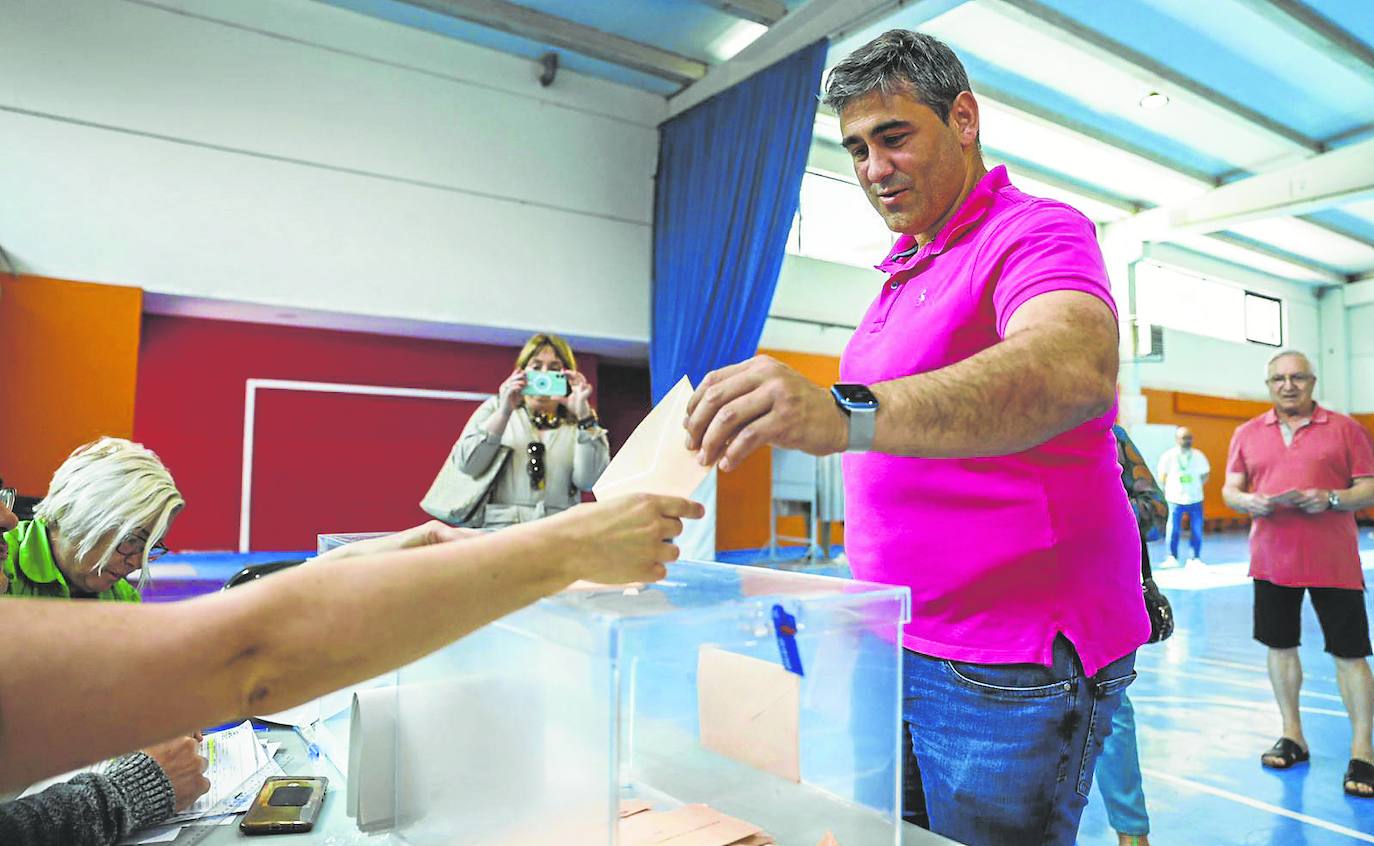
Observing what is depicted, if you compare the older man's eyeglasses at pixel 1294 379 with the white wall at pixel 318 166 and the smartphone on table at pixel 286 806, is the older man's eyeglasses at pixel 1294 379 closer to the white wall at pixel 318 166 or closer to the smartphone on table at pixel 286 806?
the smartphone on table at pixel 286 806

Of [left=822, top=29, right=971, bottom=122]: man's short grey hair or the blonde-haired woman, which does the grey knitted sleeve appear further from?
[left=822, top=29, right=971, bottom=122]: man's short grey hair

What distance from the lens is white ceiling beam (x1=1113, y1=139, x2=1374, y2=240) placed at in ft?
25.0

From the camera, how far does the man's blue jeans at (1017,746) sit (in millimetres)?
980

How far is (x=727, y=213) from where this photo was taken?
5.78 metres

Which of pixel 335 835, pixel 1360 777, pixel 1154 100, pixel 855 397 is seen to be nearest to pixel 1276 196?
pixel 1154 100

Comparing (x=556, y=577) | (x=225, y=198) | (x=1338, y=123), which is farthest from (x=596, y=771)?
(x=1338, y=123)

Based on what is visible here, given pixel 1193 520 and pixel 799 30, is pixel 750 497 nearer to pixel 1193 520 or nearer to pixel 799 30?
pixel 799 30

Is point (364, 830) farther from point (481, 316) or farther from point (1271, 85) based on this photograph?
point (1271, 85)

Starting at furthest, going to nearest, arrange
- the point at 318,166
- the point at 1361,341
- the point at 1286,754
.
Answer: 1. the point at 1361,341
2. the point at 318,166
3. the point at 1286,754

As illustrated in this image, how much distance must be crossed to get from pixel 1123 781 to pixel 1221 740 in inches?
54.5

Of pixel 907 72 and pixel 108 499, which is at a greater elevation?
pixel 907 72

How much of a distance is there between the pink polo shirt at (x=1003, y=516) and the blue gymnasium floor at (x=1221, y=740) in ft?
6.39

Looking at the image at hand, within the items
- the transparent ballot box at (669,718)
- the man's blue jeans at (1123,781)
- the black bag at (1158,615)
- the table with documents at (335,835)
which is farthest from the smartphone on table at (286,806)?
the man's blue jeans at (1123,781)

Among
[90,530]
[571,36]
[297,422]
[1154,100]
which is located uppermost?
[1154,100]
